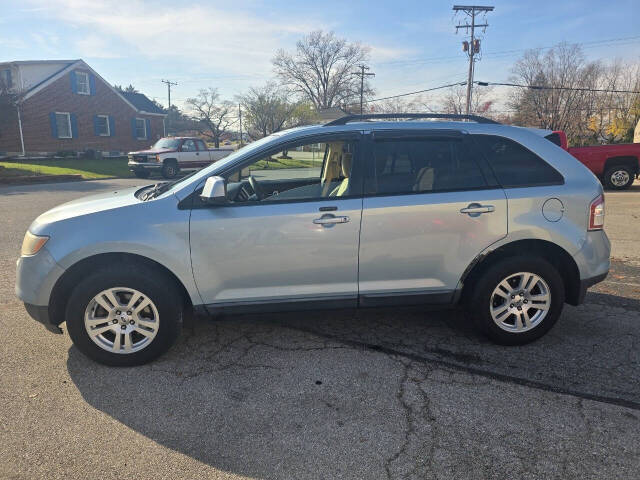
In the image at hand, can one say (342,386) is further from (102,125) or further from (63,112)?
(102,125)

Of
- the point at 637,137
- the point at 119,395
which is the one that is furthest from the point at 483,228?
the point at 637,137

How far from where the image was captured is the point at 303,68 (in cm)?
6212

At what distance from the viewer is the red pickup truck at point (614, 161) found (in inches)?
556

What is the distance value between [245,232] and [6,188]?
54.2 ft

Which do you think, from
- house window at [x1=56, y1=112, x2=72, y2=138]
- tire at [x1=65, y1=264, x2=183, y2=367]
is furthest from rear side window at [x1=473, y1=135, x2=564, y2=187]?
house window at [x1=56, y1=112, x2=72, y2=138]

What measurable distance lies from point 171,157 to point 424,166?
19.0 meters

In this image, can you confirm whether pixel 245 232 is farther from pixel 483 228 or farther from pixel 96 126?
pixel 96 126

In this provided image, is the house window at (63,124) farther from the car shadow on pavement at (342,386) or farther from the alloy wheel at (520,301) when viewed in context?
the alloy wheel at (520,301)

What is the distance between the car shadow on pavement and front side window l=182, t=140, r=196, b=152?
1866cm

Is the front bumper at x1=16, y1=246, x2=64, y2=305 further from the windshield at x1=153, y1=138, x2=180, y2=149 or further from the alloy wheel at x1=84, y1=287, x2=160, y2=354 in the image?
the windshield at x1=153, y1=138, x2=180, y2=149

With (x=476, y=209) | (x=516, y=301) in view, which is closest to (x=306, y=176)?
(x=476, y=209)

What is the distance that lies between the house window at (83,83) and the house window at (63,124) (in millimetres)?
2275

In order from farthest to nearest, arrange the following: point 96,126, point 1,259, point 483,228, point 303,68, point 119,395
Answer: point 303,68 → point 96,126 → point 1,259 → point 483,228 → point 119,395

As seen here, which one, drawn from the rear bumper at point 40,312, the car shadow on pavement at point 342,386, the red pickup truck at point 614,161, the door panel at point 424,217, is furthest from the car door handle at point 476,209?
the red pickup truck at point 614,161
